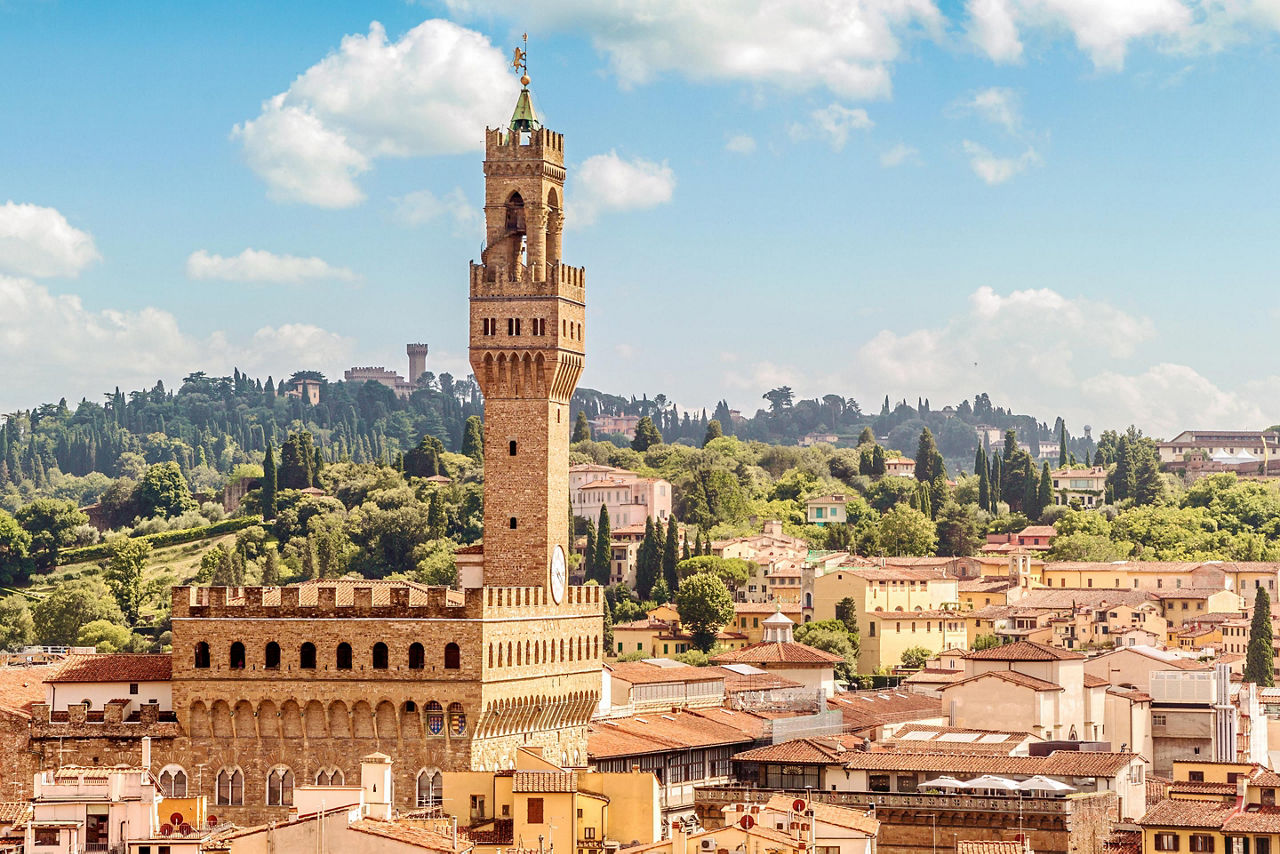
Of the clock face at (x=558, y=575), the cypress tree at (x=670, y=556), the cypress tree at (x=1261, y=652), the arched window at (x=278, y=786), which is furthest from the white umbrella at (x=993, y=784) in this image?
the cypress tree at (x=670, y=556)

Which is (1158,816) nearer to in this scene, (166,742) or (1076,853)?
(1076,853)

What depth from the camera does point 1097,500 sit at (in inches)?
6166

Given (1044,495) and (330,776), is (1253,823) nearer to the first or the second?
(330,776)

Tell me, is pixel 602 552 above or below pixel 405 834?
above

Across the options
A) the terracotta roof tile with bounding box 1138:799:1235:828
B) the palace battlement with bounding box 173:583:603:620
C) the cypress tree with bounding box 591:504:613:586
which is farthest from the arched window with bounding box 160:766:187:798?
the cypress tree with bounding box 591:504:613:586

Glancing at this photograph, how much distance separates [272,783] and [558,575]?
808 centimetres

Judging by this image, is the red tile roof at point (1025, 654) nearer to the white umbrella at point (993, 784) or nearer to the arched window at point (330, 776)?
the white umbrella at point (993, 784)

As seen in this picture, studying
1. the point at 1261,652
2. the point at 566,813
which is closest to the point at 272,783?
the point at 566,813

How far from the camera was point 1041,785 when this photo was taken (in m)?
50.1

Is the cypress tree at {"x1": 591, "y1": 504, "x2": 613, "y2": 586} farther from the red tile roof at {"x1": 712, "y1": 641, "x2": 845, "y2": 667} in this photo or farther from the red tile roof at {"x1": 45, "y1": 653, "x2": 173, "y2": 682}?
the red tile roof at {"x1": 45, "y1": 653, "x2": 173, "y2": 682}

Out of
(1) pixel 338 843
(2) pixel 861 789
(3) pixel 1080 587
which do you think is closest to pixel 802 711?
(2) pixel 861 789

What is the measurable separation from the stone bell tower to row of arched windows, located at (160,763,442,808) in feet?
19.8

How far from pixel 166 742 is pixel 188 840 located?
16.0m

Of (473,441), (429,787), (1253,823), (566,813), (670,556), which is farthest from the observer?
(473,441)
